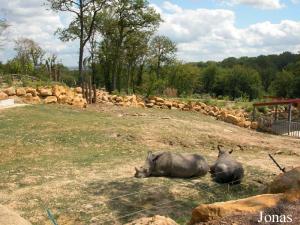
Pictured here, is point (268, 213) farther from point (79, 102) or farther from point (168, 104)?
point (168, 104)

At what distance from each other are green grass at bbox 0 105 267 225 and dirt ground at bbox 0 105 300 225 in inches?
0.7

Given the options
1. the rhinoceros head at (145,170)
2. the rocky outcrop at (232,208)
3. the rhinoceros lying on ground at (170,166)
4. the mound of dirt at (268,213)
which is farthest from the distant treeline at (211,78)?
the mound of dirt at (268,213)

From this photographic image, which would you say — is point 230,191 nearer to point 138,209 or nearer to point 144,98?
point 138,209

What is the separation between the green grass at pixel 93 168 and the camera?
8.75 m

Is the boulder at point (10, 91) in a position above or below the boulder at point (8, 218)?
above

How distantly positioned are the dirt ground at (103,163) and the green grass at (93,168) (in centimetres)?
2

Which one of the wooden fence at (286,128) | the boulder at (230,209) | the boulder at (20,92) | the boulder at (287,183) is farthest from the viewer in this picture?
the wooden fence at (286,128)

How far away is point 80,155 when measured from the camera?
43.9 feet

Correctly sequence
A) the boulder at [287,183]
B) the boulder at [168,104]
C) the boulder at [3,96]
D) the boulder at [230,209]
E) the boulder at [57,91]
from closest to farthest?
the boulder at [230,209]
the boulder at [287,183]
the boulder at [3,96]
the boulder at [57,91]
the boulder at [168,104]

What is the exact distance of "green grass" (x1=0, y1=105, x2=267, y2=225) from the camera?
875 cm

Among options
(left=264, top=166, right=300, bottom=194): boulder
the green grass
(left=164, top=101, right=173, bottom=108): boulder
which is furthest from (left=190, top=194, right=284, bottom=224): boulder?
(left=164, top=101, right=173, bottom=108): boulder

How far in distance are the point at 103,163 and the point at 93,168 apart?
649 millimetres

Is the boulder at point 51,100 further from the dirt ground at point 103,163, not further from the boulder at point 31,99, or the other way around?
the dirt ground at point 103,163

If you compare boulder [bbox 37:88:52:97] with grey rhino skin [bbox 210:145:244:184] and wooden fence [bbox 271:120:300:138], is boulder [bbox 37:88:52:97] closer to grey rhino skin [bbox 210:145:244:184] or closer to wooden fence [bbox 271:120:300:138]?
wooden fence [bbox 271:120:300:138]
